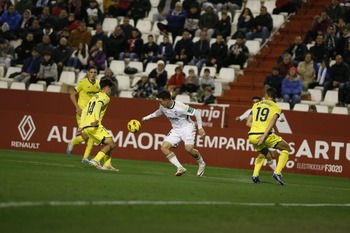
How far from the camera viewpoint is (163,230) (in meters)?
10.8

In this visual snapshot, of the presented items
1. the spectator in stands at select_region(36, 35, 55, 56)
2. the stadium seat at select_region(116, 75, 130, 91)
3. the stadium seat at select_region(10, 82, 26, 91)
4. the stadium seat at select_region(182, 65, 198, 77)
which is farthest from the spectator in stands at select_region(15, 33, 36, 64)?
the stadium seat at select_region(182, 65, 198, 77)

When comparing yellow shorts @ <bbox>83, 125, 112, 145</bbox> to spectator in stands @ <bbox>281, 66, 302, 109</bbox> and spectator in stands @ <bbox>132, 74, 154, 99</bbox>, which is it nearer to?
spectator in stands @ <bbox>281, 66, 302, 109</bbox>

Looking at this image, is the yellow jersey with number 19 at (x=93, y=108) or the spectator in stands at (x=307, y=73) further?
the spectator in stands at (x=307, y=73)

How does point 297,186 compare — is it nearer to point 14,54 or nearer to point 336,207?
point 336,207

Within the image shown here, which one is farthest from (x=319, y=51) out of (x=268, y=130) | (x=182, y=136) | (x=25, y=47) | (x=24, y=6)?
(x=24, y=6)

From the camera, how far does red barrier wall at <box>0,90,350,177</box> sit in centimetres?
2569

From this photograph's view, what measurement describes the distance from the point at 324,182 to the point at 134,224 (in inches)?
471

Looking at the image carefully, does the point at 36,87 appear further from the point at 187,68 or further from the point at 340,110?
the point at 340,110

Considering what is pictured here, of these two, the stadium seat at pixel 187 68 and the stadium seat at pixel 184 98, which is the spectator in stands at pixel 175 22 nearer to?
the stadium seat at pixel 187 68

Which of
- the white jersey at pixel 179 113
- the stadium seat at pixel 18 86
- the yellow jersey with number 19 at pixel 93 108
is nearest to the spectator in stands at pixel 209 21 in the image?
the stadium seat at pixel 18 86

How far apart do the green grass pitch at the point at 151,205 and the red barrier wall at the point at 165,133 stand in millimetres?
7084

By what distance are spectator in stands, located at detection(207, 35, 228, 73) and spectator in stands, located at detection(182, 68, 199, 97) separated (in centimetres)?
147

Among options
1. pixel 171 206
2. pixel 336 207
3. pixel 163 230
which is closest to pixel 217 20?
pixel 336 207

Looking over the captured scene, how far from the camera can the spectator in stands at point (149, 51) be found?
32.0 meters
